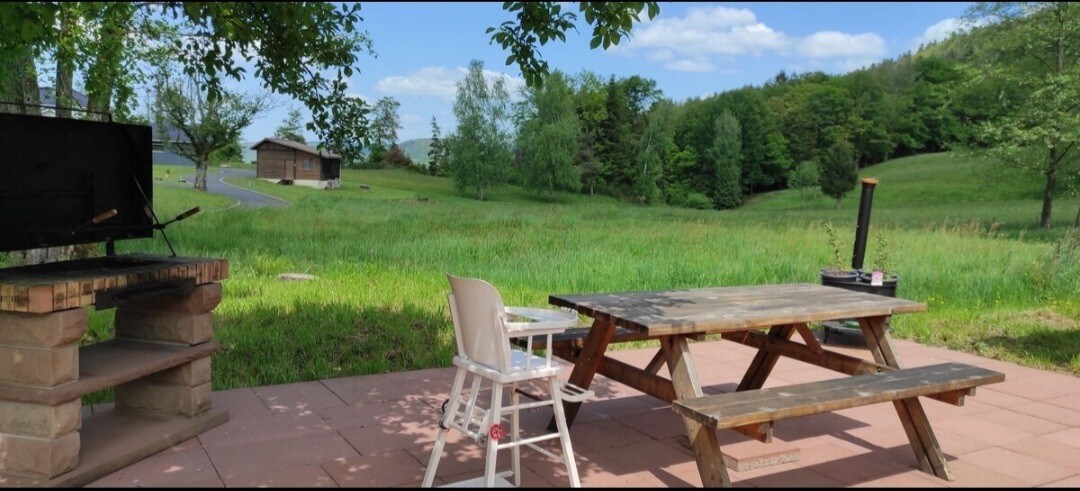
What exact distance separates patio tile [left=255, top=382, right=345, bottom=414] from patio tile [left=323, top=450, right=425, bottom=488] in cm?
105

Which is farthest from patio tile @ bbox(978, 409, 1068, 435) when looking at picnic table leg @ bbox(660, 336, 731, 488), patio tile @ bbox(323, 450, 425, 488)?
patio tile @ bbox(323, 450, 425, 488)

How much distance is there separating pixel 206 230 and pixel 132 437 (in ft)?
48.1

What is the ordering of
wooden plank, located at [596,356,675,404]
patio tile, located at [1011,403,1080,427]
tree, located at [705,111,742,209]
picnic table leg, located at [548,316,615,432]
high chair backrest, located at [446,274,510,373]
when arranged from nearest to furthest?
1. high chair backrest, located at [446,274,510,373]
2. wooden plank, located at [596,356,675,404]
3. picnic table leg, located at [548,316,615,432]
4. patio tile, located at [1011,403,1080,427]
5. tree, located at [705,111,742,209]

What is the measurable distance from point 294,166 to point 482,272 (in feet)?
81.8

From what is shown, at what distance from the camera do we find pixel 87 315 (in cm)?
363

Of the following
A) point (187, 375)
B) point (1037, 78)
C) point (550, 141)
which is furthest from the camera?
point (550, 141)

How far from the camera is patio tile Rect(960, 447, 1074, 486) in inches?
159

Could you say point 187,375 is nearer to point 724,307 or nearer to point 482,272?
point 724,307

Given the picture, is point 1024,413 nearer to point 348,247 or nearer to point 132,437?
point 132,437

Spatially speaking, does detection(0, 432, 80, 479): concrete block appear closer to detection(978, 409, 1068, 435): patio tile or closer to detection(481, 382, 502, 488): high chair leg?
detection(481, 382, 502, 488): high chair leg

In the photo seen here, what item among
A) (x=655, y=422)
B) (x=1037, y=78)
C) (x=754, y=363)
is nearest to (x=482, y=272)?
(x=754, y=363)

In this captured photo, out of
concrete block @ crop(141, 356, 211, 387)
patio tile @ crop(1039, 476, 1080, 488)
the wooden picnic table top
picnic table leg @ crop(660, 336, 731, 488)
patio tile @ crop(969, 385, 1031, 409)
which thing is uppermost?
the wooden picnic table top

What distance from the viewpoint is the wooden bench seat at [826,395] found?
3279mm

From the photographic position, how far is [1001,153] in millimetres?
25969
